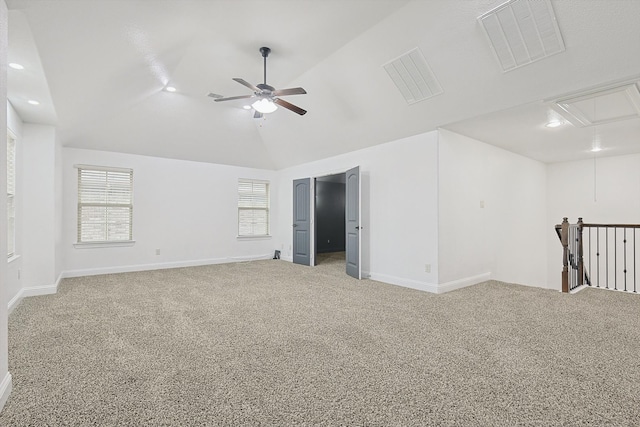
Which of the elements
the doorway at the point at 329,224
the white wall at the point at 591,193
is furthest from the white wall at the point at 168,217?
the white wall at the point at 591,193

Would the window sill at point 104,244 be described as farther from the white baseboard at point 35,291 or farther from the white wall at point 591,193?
the white wall at point 591,193

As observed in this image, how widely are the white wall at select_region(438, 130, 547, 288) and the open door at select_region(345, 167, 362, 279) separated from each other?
4.67ft

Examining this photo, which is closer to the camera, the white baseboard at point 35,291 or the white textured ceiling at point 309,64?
the white textured ceiling at point 309,64

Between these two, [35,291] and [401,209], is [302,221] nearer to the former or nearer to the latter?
[401,209]

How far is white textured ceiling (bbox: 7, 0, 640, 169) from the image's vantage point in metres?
2.59

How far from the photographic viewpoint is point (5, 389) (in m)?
1.80

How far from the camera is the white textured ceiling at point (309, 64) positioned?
2588 mm

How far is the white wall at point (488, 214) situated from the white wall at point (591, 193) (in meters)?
0.23

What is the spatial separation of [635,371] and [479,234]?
3.10 m

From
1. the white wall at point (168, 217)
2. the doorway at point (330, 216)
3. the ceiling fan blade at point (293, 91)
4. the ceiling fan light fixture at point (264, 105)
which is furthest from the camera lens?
the doorway at point (330, 216)

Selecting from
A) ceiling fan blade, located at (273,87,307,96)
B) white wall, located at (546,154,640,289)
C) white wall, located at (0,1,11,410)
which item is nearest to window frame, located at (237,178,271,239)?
ceiling fan blade, located at (273,87,307,96)

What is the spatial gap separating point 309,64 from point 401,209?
2532mm

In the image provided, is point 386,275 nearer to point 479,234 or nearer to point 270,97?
point 479,234

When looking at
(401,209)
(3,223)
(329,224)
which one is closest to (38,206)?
(3,223)
